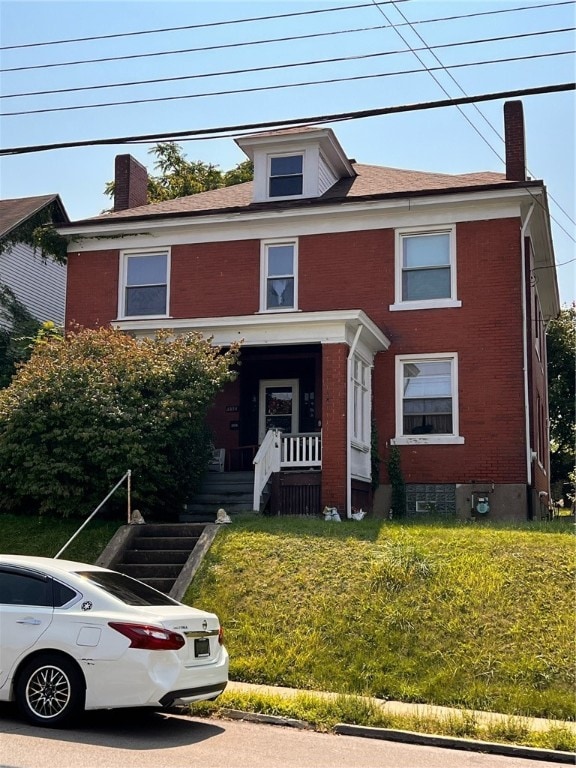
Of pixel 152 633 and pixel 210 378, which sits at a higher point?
pixel 210 378

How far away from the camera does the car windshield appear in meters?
8.57

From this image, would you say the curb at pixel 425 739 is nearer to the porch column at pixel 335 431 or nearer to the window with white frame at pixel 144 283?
the porch column at pixel 335 431

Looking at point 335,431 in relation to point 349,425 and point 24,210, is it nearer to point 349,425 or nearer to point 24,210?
point 349,425

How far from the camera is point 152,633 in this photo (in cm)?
793

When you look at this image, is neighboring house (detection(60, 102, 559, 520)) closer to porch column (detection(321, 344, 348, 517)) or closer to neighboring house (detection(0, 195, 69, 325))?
porch column (detection(321, 344, 348, 517))

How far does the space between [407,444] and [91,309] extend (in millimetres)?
8475

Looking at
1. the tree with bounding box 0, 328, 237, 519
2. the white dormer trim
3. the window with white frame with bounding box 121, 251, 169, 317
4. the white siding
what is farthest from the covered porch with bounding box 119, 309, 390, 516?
the white siding

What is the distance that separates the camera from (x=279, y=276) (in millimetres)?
20969

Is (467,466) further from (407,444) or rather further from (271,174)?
(271,174)

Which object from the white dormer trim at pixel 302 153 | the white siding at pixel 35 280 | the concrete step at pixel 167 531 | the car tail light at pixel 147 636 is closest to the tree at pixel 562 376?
the white dormer trim at pixel 302 153

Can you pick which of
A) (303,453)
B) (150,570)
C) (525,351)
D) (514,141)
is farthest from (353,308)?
(150,570)

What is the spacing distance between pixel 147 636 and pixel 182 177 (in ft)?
113

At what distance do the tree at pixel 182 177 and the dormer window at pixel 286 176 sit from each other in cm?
1641

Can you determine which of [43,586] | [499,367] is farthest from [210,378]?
[43,586]
